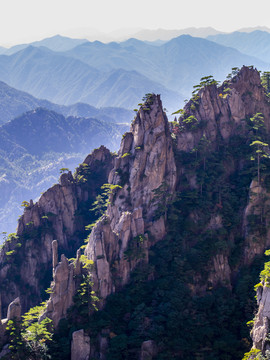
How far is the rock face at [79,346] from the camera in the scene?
45781 millimetres

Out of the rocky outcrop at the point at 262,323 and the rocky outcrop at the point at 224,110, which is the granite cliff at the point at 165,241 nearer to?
the rocky outcrop at the point at 224,110

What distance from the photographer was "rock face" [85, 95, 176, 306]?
53.0 metres

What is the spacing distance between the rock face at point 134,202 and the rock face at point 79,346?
19.3 feet

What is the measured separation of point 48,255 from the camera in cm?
6794

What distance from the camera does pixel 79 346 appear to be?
151 ft

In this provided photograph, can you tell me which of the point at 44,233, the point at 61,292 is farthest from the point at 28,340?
the point at 44,233

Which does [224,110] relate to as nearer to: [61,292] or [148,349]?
[61,292]

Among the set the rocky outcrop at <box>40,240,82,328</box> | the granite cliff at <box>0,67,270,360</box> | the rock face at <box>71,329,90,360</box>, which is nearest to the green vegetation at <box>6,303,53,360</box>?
the granite cliff at <box>0,67,270,360</box>

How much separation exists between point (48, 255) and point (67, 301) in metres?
19.2

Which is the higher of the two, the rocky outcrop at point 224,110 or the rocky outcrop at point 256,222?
the rocky outcrop at point 224,110

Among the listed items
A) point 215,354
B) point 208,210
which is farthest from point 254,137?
point 215,354

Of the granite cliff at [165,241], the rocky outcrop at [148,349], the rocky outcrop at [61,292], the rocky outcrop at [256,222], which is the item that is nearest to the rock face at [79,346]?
the granite cliff at [165,241]

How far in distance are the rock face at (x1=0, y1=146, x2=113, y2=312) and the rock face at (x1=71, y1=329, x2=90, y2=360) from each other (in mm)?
18450

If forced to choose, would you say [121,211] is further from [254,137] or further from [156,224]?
[254,137]
